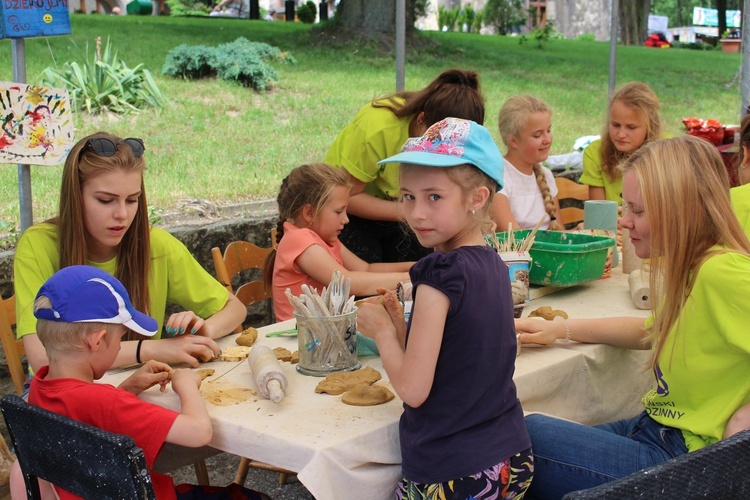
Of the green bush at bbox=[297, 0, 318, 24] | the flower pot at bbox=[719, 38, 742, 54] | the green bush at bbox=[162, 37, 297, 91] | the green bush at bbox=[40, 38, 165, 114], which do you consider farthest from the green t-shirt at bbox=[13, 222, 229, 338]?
the flower pot at bbox=[719, 38, 742, 54]

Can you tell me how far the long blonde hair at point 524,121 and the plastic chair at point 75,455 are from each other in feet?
8.84

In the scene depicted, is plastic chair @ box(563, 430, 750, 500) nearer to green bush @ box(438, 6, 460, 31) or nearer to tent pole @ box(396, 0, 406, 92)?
tent pole @ box(396, 0, 406, 92)

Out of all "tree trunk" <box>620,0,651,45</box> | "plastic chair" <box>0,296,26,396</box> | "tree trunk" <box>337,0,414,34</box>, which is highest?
"tree trunk" <box>620,0,651,45</box>

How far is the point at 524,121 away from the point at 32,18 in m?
2.12

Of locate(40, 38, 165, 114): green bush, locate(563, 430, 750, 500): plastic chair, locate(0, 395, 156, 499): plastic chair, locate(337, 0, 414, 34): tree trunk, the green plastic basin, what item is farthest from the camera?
locate(337, 0, 414, 34): tree trunk

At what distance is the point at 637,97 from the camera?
13.6 feet

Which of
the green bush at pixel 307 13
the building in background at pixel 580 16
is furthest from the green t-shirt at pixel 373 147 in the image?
the building in background at pixel 580 16

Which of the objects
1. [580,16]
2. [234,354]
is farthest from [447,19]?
[234,354]

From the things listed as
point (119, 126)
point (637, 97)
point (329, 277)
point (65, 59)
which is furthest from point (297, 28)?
point (329, 277)

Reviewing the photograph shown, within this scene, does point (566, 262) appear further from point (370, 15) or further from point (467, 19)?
point (467, 19)

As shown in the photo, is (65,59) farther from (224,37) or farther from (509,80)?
(509,80)

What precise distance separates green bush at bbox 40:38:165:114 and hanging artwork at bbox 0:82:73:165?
4579 millimetres

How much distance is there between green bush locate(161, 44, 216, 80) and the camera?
30.2 ft

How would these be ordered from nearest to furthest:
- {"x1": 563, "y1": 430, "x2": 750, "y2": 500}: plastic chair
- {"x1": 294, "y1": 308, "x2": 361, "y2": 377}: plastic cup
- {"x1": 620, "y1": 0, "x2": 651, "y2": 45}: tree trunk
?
{"x1": 563, "y1": 430, "x2": 750, "y2": 500}: plastic chair → {"x1": 294, "y1": 308, "x2": 361, "y2": 377}: plastic cup → {"x1": 620, "y1": 0, "x2": 651, "y2": 45}: tree trunk
